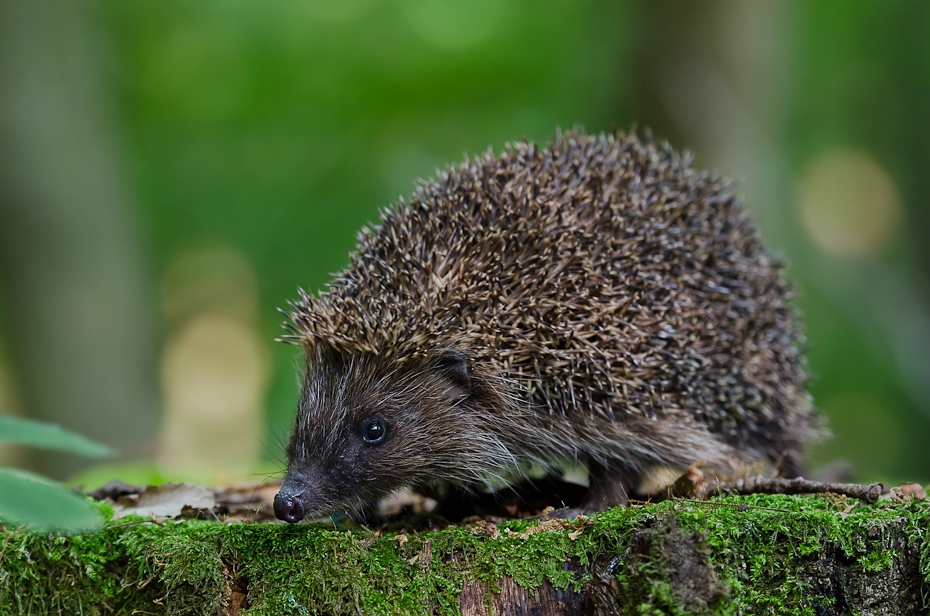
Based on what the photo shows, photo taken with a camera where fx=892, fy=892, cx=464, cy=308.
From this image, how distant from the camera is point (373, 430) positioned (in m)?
5.37

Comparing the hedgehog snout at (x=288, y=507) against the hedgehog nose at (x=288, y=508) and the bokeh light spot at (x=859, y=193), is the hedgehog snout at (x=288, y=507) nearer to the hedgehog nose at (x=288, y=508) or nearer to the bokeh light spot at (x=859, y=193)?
the hedgehog nose at (x=288, y=508)

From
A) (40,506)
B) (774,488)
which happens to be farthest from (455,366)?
(40,506)

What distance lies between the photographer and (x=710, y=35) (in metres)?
12.9

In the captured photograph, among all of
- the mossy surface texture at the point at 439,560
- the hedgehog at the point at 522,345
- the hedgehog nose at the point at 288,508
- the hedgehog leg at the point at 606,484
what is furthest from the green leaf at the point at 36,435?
the hedgehog leg at the point at 606,484

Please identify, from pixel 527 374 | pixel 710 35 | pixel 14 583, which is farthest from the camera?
pixel 710 35

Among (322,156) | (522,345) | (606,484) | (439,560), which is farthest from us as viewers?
(322,156)

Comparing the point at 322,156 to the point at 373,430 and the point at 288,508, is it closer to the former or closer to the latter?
the point at 373,430

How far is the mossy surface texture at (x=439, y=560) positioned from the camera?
407cm

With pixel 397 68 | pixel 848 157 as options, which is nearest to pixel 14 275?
pixel 397 68

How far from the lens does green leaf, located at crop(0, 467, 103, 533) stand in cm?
298

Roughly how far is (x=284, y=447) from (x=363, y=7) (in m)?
15.9

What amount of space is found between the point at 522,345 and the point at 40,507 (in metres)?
2.97

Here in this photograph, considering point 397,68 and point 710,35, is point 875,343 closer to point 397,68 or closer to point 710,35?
point 710,35

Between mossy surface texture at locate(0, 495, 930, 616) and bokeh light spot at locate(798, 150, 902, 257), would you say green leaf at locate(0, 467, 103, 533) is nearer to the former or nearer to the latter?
mossy surface texture at locate(0, 495, 930, 616)
